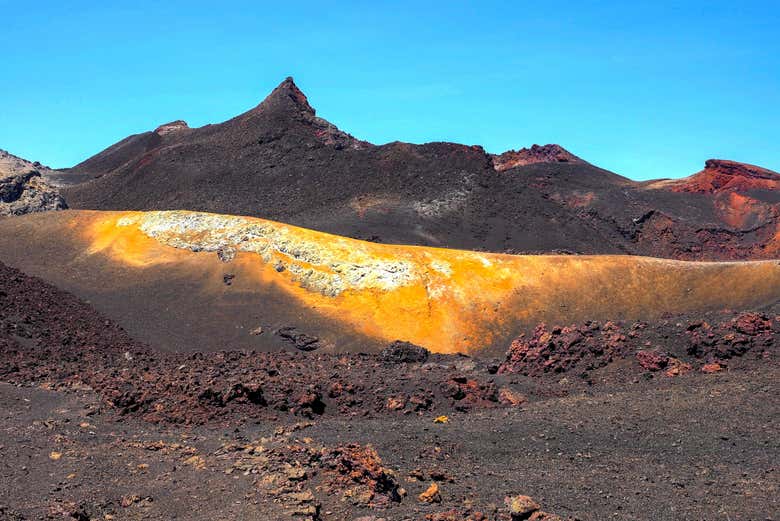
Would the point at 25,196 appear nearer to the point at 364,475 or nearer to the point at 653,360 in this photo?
the point at 653,360

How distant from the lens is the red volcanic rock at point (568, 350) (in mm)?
24766

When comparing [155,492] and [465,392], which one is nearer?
[155,492]

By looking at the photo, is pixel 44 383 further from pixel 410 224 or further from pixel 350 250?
pixel 410 224

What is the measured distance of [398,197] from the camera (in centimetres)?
6825

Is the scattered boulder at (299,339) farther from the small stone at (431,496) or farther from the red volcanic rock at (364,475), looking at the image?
the small stone at (431,496)

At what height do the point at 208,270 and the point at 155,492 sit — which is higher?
the point at 208,270

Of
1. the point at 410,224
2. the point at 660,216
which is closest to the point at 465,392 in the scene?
the point at 410,224

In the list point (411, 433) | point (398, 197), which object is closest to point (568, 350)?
point (411, 433)

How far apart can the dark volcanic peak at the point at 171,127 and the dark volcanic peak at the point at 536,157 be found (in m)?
46.2

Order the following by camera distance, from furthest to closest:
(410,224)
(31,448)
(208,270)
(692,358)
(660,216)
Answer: (660,216) → (410,224) → (208,270) → (692,358) → (31,448)

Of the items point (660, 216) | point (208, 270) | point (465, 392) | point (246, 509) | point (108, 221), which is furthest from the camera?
point (660, 216)

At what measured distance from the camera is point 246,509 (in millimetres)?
13109

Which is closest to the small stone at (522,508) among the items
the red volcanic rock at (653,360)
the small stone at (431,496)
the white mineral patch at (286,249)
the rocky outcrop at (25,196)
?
the small stone at (431,496)

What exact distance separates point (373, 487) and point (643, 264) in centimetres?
3449
